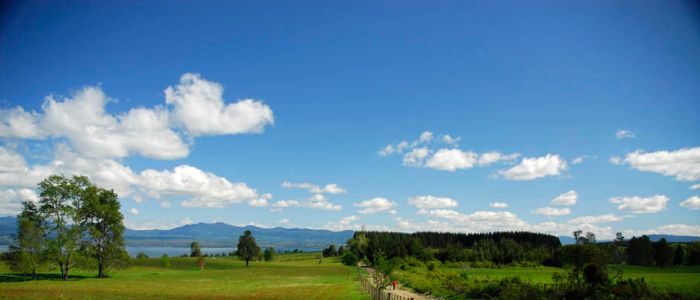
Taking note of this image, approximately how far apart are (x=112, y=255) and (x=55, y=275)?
767cm

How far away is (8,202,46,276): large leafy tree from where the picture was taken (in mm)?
59219

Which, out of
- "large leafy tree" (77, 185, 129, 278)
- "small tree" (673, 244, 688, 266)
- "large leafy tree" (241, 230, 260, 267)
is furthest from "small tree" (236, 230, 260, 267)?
"small tree" (673, 244, 688, 266)

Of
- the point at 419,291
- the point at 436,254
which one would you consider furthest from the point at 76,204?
the point at 436,254

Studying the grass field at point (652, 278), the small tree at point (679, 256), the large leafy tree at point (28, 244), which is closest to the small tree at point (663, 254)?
the small tree at point (679, 256)

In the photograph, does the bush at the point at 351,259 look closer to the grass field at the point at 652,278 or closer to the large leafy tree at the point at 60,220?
the grass field at the point at 652,278

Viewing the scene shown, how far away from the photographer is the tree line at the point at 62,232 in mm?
59750

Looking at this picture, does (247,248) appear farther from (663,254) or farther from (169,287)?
(663,254)

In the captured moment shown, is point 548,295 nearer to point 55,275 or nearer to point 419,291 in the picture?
point 419,291

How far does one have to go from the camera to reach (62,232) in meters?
61.3

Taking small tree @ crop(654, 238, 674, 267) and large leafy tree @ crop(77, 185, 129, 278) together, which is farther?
small tree @ crop(654, 238, 674, 267)

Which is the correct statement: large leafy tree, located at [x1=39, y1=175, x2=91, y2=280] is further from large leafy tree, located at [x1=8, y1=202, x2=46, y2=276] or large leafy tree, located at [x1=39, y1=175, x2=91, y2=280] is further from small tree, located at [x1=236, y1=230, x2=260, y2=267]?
small tree, located at [x1=236, y1=230, x2=260, y2=267]

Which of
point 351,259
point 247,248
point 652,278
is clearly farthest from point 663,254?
point 247,248

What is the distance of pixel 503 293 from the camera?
118 feet

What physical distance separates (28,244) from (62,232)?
4141mm
